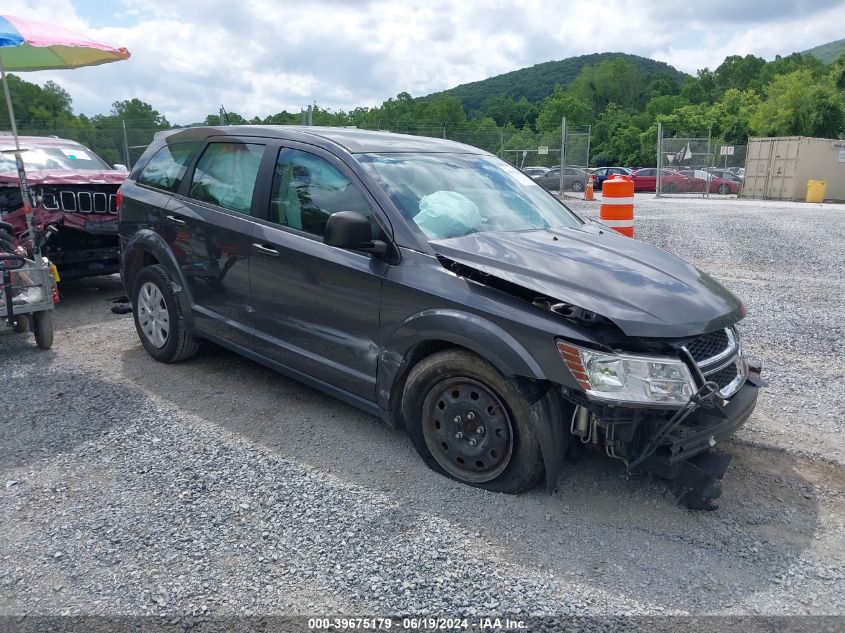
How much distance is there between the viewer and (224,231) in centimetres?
464

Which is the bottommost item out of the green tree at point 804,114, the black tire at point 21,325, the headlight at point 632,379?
the black tire at point 21,325

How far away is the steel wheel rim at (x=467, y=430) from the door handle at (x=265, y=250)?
146 centimetres

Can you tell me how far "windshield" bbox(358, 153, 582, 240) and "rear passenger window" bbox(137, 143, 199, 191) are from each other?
6.22ft

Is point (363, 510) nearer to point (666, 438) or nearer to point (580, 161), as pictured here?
point (666, 438)

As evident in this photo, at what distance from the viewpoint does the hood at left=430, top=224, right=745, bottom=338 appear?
3.11 meters

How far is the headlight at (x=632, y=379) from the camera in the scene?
299 centimetres

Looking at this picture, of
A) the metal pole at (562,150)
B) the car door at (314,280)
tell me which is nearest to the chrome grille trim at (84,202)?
the car door at (314,280)

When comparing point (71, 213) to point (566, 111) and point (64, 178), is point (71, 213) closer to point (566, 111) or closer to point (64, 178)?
point (64, 178)

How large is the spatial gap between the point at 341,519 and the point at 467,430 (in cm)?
79

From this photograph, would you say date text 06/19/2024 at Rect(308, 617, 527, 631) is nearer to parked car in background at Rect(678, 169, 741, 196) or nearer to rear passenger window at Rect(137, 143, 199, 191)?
rear passenger window at Rect(137, 143, 199, 191)

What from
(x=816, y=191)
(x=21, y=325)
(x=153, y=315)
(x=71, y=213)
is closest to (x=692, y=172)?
(x=816, y=191)

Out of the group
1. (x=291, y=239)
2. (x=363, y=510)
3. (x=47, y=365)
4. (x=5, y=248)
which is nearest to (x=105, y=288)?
(x=5, y=248)

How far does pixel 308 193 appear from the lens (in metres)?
4.26

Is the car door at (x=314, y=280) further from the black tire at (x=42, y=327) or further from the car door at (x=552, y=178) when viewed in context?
the car door at (x=552, y=178)
